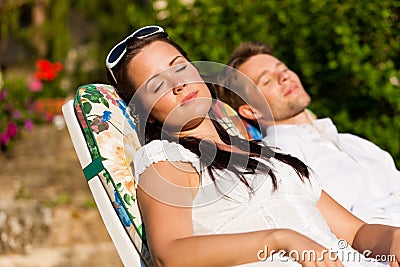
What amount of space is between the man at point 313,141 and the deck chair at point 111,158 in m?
0.58

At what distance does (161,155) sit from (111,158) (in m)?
0.36

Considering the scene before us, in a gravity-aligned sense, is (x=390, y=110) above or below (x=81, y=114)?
below

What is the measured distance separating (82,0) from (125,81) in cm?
913

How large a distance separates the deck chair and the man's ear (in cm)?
59


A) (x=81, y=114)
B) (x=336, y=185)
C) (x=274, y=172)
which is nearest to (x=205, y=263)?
(x=274, y=172)

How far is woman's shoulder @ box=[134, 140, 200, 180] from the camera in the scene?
2832mm

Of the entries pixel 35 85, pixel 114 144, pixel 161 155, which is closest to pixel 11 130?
pixel 35 85

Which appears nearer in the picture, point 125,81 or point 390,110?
point 125,81

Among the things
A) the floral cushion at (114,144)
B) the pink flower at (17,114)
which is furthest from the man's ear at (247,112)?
the pink flower at (17,114)

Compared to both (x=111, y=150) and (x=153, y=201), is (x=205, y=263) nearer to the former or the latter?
(x=153, y=201)

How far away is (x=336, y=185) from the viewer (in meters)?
3.75

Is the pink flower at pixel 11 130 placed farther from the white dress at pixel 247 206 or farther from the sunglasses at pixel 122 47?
the white dress at pixel 247 206

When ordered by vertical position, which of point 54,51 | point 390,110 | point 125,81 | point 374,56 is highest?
point 125,81

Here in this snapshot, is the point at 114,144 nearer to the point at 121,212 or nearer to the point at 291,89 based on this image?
the point at 121,212
